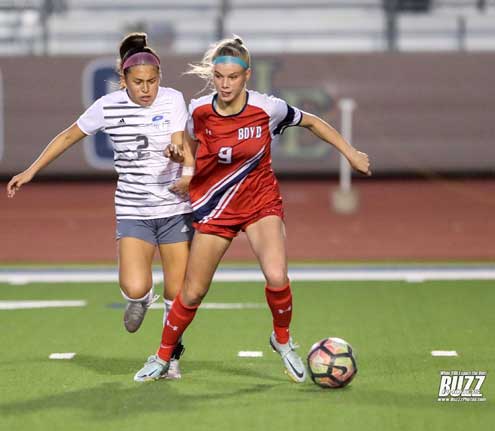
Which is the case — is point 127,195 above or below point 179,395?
above

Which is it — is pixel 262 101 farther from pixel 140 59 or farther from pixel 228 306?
pixel 228 306

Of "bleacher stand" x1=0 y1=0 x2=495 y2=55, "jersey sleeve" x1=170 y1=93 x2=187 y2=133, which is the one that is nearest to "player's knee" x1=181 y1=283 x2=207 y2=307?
"jersey sleeve" x1=170 y1=93 x2=187 y2=133

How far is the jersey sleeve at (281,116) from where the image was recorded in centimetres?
640

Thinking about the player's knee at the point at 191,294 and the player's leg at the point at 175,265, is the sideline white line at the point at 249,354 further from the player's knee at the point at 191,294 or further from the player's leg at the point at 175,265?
the player's knee at the point at 191,294

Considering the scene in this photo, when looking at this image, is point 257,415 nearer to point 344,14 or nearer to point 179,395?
point 179,395

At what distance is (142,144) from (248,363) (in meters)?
1.57

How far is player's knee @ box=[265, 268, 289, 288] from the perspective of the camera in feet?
20.5

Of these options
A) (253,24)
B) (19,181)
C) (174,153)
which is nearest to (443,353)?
(174,153)

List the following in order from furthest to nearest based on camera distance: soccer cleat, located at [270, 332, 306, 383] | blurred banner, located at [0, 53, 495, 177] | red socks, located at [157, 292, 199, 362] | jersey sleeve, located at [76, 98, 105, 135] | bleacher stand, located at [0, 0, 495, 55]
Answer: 1. bleacher stand, located at [0, 0, 495, 55]
2. blurred banner, located at [0, 53, 495, 177]
3. jersey sleeve, located at [76, 98, 105, 135]
4. red socks, located at [157, 292, 199, 362]
5. soccer cleat, located at [270, 332, 306, 383]

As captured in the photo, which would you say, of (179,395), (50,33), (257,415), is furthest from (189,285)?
(50,33)

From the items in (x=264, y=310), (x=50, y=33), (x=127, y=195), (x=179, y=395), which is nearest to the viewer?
(x=179, y=395)

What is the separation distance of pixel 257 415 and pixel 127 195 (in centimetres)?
179

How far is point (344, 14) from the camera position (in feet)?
69.3

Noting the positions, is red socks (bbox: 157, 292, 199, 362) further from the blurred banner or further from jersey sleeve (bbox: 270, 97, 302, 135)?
the blurred banner
